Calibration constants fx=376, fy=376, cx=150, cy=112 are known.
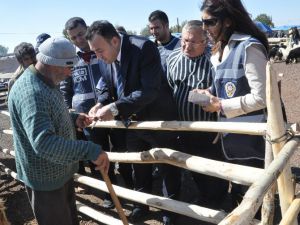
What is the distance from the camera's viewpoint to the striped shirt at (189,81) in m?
3.08

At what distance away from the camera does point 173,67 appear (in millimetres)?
3250

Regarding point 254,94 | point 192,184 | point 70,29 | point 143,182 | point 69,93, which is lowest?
point 192,184

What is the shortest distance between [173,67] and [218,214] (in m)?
1.34

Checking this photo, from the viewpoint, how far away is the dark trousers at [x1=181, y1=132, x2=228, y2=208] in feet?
10.7

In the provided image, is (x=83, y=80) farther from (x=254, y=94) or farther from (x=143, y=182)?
(x=254, y=94)

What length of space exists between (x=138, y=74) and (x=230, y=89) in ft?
2.77

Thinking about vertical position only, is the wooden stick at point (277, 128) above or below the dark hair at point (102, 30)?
below

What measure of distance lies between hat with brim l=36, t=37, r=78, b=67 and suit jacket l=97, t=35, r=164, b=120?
61 cm

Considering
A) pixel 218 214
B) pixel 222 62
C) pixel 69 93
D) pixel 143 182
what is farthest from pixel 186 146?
pixel 69 93

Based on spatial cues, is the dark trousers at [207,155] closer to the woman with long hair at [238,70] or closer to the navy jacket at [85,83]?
the woman with long hair at [238,70]

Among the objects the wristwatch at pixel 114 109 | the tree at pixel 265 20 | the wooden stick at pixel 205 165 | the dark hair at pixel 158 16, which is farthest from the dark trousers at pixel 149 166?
the tree at pixel 265 20

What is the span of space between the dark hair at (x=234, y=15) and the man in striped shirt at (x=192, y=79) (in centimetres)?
71

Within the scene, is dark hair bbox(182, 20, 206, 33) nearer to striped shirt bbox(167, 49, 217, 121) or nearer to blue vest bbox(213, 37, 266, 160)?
striped shirt bbox(167, 49, 217, 121)

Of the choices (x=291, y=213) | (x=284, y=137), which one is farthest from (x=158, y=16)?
(x=291, y=213)
